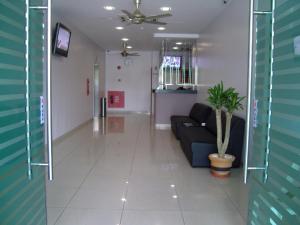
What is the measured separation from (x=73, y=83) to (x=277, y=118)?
6851 millimetres

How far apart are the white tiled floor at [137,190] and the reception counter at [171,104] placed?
3022 millimetres

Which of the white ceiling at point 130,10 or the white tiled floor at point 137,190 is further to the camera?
the white ceiling at point 130,10

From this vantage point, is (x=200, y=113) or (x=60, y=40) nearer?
(x=60, y=40)

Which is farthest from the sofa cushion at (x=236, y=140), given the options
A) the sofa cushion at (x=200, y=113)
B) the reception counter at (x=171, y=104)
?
the reception counter at (x=171, y=104)

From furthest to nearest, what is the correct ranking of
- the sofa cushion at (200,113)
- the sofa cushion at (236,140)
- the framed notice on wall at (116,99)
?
the framed notice on wall at (116,99) < the sofa cushion at (200,113) < the sofa cushion at (236,140)

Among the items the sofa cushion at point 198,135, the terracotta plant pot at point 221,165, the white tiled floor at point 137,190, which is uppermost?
the sofa cushion at point 198,135

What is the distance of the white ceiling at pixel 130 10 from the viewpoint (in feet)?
18.5

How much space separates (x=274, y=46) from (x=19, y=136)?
1.70 m

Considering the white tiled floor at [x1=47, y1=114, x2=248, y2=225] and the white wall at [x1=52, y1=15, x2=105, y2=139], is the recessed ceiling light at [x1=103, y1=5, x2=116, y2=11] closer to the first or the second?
the white wall at [x1=52, y1=15, x2=105, y2=139]

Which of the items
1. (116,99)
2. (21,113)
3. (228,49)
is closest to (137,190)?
(21,113)

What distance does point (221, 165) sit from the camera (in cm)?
412

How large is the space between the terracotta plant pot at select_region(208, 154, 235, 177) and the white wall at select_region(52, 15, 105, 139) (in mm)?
3670

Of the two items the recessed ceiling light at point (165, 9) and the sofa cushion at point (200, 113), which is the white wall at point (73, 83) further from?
the sofa cushion at point (200, 113)

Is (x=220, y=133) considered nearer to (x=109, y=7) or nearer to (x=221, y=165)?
(x=221, y=165)
